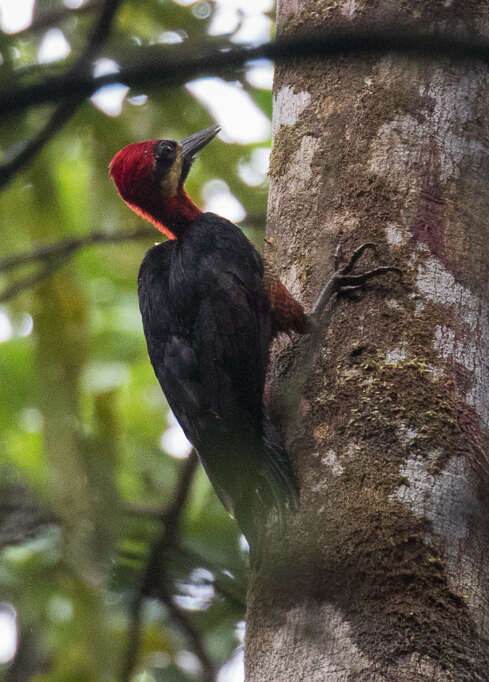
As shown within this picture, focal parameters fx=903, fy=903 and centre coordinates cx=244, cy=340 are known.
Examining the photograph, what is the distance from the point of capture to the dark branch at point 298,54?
812mm

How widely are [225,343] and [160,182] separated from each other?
114 centimetres

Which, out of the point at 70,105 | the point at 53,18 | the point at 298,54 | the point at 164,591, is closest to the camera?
the point at 298,54

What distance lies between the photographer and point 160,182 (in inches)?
147

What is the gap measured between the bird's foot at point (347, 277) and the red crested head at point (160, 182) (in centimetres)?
135

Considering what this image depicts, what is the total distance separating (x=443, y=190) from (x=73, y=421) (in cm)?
126

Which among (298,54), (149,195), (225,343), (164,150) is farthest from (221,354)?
(298,54)

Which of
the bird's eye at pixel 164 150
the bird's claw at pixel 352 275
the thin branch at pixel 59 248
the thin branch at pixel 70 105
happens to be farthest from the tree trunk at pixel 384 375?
the thin branch at pixel 70 105

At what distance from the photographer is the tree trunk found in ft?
6.21

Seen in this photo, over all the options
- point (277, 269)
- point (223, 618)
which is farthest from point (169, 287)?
point (223, 618)

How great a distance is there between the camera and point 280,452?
234 cm

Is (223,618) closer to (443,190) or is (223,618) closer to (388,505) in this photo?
(388,505)

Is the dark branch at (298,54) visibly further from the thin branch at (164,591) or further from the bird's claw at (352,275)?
the thin branch at (164,591)

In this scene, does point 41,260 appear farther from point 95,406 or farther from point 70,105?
point 70,105

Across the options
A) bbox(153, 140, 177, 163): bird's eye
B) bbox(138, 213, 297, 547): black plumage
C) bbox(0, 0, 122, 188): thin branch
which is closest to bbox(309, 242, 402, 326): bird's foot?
bbox(138, 213, 297, 547): black plumage
